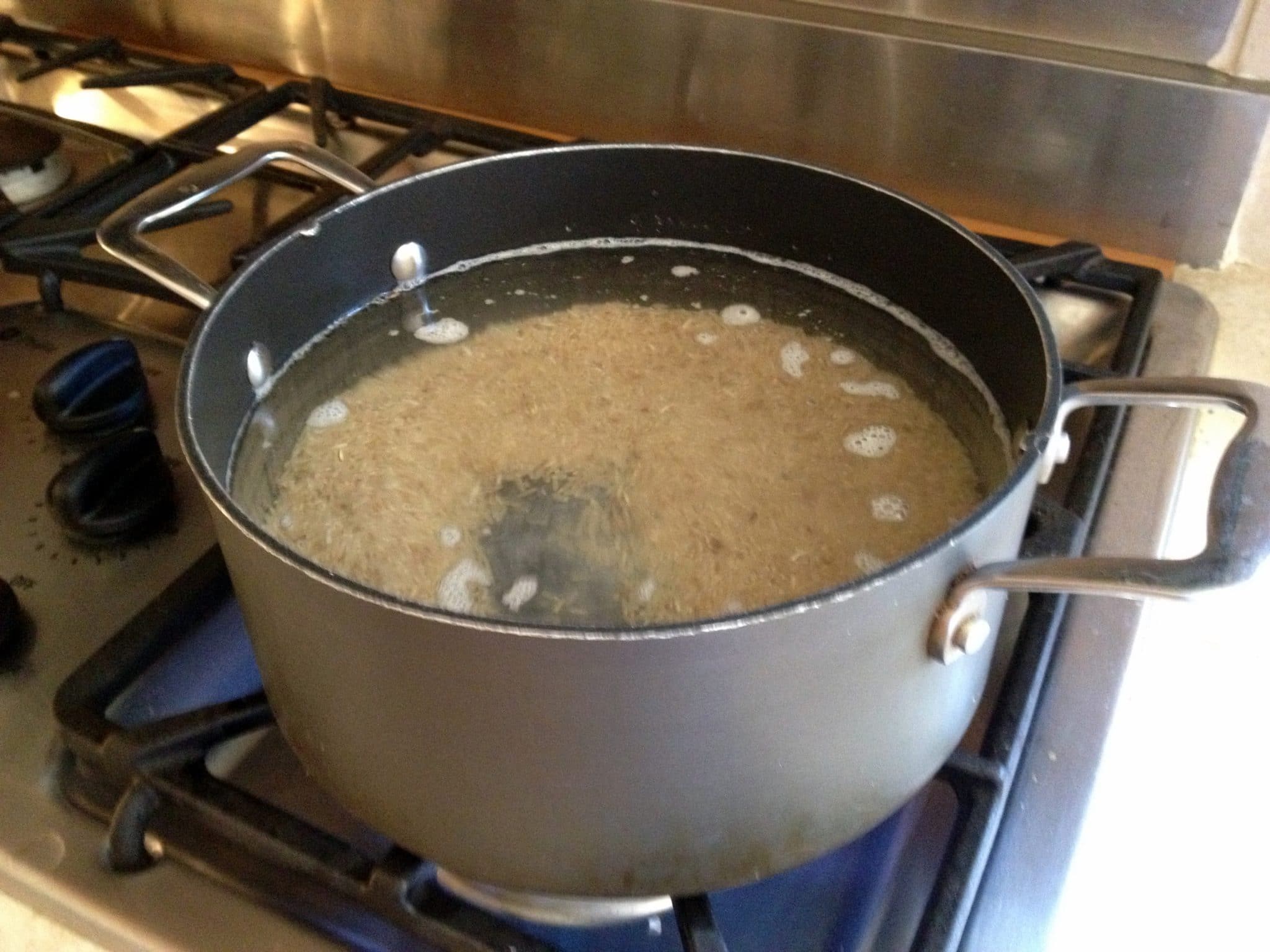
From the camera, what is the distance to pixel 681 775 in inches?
14.7

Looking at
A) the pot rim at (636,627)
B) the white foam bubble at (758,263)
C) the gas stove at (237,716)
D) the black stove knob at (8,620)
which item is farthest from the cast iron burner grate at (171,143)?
the pot rim at (636,627)

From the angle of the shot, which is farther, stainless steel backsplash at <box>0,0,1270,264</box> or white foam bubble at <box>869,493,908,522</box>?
stainless steel backsplash at <box>0,0,1270,264</box>

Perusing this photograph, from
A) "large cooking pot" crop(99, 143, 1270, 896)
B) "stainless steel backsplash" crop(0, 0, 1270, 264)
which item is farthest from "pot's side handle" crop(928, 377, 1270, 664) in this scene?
"stainless steel backsplash" crop(0, 0, 1270, 264)

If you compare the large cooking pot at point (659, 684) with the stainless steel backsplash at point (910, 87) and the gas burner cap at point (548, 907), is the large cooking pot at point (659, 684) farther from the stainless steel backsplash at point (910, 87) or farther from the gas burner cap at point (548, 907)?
the stainless steel backsplash at point (910, 87)

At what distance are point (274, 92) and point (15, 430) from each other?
422mm

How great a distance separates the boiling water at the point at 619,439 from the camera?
54 cm

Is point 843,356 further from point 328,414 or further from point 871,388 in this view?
point 328,414

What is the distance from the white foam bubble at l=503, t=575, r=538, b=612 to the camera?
1.74ft

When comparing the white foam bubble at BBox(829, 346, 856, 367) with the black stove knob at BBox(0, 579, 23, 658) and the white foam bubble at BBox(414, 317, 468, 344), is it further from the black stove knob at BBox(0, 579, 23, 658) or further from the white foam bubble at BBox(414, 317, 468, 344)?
the black stove knob at BBox(0, 579, 23, 658)

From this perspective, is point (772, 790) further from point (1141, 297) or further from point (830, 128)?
point (830, 128)

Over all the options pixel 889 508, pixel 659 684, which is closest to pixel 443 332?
pixel 889 508

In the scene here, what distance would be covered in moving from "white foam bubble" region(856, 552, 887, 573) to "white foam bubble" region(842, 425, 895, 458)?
9 centimetres

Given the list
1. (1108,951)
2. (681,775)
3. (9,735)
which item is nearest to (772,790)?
(681,775)

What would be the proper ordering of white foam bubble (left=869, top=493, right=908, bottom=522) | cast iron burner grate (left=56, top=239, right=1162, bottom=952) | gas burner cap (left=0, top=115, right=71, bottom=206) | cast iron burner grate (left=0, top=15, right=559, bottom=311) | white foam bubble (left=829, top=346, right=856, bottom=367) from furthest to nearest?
1. gas burner cap (left=0, top=115, right=71, bottom=206)
2. cast iron burner grate (left=0, top=15, right=559, bottom=311)
3. white foam bubble (left=829, top=346, right=856, bottom=367)
4. white foam bubble (left=869, top=493, right=908, bottom=522)
5. cast iron burner grate (left=56, top=239, right=1162, bottom=952)
